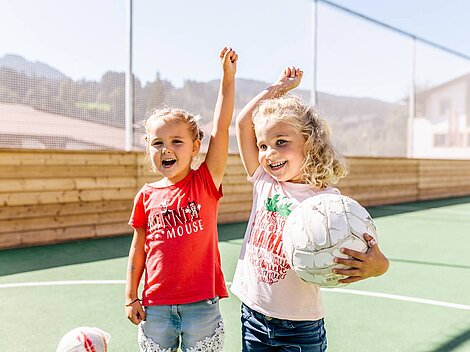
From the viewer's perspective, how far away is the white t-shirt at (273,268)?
1906mm

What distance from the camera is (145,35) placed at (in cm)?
736

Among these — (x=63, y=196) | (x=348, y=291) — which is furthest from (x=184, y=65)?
(x=348, y=291)

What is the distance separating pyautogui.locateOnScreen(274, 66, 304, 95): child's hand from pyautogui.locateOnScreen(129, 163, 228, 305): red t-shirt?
20.3 inches

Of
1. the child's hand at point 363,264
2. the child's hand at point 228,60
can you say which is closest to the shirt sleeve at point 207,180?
the child's hand at point 228,60

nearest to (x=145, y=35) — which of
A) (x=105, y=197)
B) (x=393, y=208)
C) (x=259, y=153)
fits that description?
(x=105, y=197)

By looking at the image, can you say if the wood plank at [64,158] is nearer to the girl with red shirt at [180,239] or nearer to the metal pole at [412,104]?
the girl with red shirt at [180,239]

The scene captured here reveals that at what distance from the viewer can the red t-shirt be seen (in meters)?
2.05

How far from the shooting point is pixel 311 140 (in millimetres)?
2000

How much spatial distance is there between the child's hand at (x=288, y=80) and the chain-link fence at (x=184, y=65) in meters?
4.77

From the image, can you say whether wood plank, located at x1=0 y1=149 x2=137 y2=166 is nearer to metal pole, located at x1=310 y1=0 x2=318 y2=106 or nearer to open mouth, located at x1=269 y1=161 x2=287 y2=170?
metal pole, located at x1=310 y1=0 x2=318 y2=106

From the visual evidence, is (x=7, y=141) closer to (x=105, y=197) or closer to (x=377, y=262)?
(x=105, y=197)

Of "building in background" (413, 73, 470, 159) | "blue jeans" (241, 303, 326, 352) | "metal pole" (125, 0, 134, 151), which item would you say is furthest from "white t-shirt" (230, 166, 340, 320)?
"building in background" (413, 73, 470, 159)

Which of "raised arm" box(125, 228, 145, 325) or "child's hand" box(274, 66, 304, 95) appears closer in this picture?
"raised arm" box(125, 228, 145, 325)

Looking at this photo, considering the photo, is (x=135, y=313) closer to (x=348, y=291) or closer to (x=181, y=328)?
(x=181, y=328)
